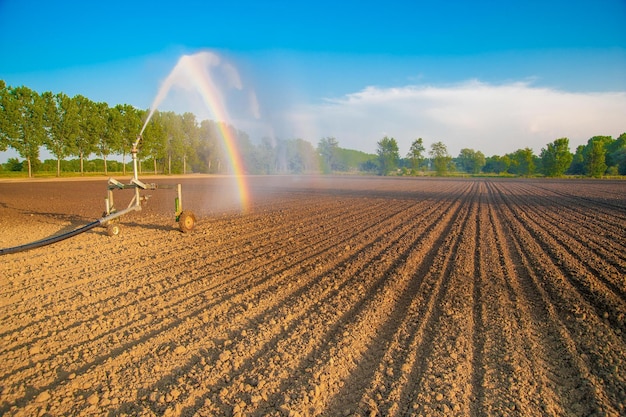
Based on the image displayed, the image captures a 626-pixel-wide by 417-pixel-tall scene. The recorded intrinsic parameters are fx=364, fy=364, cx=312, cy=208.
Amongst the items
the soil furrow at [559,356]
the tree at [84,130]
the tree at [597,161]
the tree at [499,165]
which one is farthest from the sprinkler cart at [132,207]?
the tree at [499,165]

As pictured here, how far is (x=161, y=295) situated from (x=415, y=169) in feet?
372

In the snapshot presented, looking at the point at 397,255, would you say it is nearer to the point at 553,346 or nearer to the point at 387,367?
the point at 553,346

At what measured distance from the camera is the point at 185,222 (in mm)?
11414

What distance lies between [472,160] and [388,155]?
42.0 meters

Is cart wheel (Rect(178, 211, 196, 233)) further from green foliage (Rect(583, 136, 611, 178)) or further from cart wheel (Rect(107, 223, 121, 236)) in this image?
green foliage (Rect(583, 136, 611, 178))

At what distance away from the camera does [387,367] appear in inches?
157

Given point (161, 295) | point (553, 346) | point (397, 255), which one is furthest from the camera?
point (397, 255)

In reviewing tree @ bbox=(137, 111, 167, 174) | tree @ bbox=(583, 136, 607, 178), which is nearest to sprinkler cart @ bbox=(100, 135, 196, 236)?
tree @ bbox=(137, 111, 167, 174)

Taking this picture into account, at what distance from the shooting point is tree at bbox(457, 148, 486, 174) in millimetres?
129875

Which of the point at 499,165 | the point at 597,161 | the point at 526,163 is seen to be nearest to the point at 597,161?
the point at 597,161

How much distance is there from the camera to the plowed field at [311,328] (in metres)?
3.43

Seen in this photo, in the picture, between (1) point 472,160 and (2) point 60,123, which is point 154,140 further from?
(1) point 472,160

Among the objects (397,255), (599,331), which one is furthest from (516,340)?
(397,255)

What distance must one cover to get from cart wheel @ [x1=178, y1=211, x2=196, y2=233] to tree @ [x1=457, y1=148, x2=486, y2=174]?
132 metres
